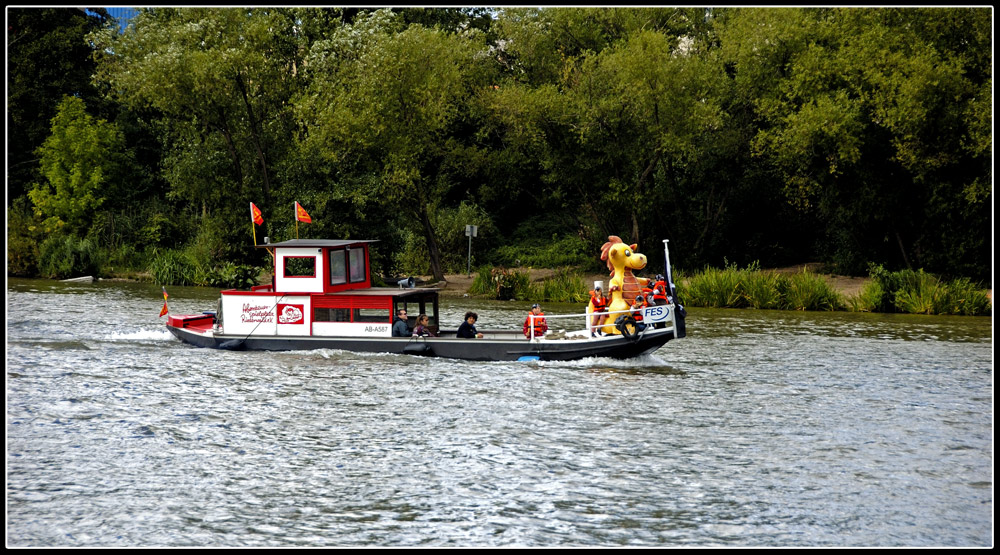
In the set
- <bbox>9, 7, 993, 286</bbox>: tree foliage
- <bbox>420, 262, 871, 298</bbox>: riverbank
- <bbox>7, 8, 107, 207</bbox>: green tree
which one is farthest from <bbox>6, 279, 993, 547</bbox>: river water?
<bbox>7, 8, 107, 207</bbox>: green tree

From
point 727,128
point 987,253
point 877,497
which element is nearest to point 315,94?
point 727,128

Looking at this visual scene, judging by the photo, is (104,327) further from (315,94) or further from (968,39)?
(968,39)

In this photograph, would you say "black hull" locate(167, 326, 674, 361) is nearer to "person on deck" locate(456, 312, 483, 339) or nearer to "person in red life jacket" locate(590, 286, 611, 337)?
"person on deck" locate(456, 312, 483, 339)

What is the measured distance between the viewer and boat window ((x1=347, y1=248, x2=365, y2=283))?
27.9 metres

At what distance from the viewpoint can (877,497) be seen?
1434cm

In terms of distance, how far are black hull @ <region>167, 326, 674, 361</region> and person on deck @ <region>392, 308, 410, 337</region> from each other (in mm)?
244

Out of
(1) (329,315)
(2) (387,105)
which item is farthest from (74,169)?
(1) (329,315)

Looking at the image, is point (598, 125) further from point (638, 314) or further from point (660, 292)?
point (638, 314)

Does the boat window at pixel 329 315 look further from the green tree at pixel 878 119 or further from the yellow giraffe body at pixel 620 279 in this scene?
the green tree at pixel 878 119

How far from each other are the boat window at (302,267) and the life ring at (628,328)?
8.34 metres

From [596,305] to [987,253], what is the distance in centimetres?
2407

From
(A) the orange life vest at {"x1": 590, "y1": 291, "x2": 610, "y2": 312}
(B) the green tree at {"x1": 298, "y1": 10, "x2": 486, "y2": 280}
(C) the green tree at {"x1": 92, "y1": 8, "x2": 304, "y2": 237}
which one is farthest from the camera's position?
(C) the green tree at {"x1": 92, "y1": 8, "x2": 304, "y2": 237}

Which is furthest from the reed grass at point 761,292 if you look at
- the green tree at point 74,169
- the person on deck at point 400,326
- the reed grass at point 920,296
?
the green tree at point 74,169

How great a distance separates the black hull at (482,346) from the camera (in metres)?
25.0
